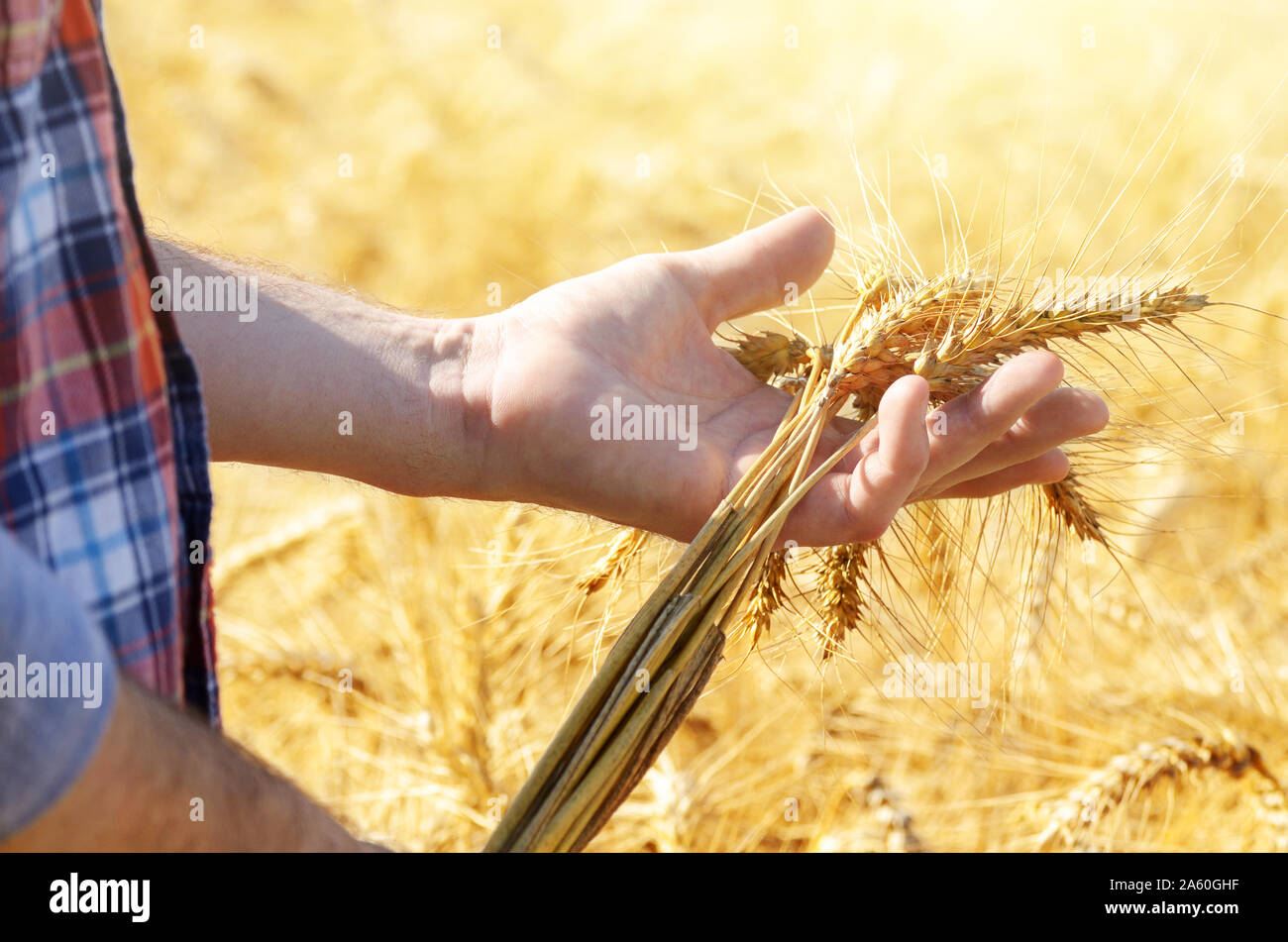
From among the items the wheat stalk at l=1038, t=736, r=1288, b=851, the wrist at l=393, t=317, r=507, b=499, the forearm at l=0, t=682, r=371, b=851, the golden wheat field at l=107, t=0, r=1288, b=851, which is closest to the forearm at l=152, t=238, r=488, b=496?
the wrist at l=393, t=317, r=507, b=499

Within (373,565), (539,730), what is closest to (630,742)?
(539,730)

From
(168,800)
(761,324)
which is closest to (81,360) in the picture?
(168,800)

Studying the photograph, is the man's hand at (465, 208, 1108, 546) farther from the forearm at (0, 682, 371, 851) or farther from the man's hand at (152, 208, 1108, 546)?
the forearm at (0, 682, 371, 851)

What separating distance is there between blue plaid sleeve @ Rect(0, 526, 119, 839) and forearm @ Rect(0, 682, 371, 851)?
10mm

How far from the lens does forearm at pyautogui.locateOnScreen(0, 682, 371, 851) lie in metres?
0.44

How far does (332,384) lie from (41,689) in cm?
59

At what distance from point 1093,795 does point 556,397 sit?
2.48ft

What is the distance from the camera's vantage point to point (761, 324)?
2.87 m

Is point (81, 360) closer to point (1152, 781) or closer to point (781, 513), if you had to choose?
point (781, 513)

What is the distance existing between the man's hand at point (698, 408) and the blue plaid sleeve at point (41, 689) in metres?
0.53

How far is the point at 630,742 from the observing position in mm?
646

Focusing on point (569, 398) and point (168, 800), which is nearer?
point (168, 800)

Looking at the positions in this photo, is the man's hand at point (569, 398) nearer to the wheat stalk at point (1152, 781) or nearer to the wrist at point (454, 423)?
the wrist at point (454, 423)

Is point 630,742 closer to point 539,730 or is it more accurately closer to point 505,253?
point 539,730
